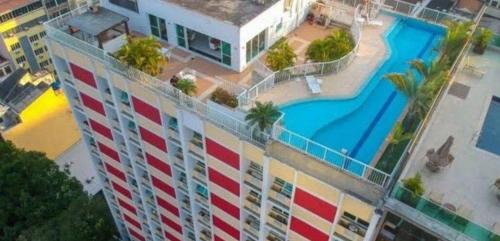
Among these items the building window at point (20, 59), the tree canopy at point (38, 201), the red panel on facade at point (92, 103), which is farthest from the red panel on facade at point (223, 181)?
the building window at point (20, 59)

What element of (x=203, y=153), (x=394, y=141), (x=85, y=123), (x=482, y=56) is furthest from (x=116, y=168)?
(x=482, y=56)

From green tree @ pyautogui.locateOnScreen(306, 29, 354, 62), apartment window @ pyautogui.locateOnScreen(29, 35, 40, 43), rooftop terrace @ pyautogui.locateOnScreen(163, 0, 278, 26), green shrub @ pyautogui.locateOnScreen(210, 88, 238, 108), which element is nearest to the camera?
green shrub @ pyautogui.locateOnScreen(210, 88, 238, 108)

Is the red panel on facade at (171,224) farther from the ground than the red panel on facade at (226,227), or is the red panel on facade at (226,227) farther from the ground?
the red panel on facade at (226,227)

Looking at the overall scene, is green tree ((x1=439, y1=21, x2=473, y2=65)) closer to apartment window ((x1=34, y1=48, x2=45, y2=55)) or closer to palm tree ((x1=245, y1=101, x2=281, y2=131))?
palm tree ((x1=245, y1=101, x2=281, y2=131))

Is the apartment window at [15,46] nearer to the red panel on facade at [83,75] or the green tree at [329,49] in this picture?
the red panel on facade at [83,75]

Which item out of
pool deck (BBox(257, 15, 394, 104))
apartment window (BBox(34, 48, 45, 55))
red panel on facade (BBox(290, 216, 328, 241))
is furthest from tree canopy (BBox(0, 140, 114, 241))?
apartment window (BBox(34, 48, 45, 55))

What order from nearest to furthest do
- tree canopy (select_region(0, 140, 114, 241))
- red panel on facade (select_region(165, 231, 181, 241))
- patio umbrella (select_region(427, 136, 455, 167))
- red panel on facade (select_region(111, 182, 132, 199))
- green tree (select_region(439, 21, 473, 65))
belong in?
patio umbrella (select_region(427, 136, 455, 167)), green tree (select_region(439, 21, 473, 65)), red panel on facade (select_region(111, 182, 132, 199)), red panel on facade (select_region(165, 231, 181, 241)), tree canopy (select_region(0, 140, 114, 241))

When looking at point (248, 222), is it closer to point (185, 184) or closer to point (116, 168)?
point (185, 184)
